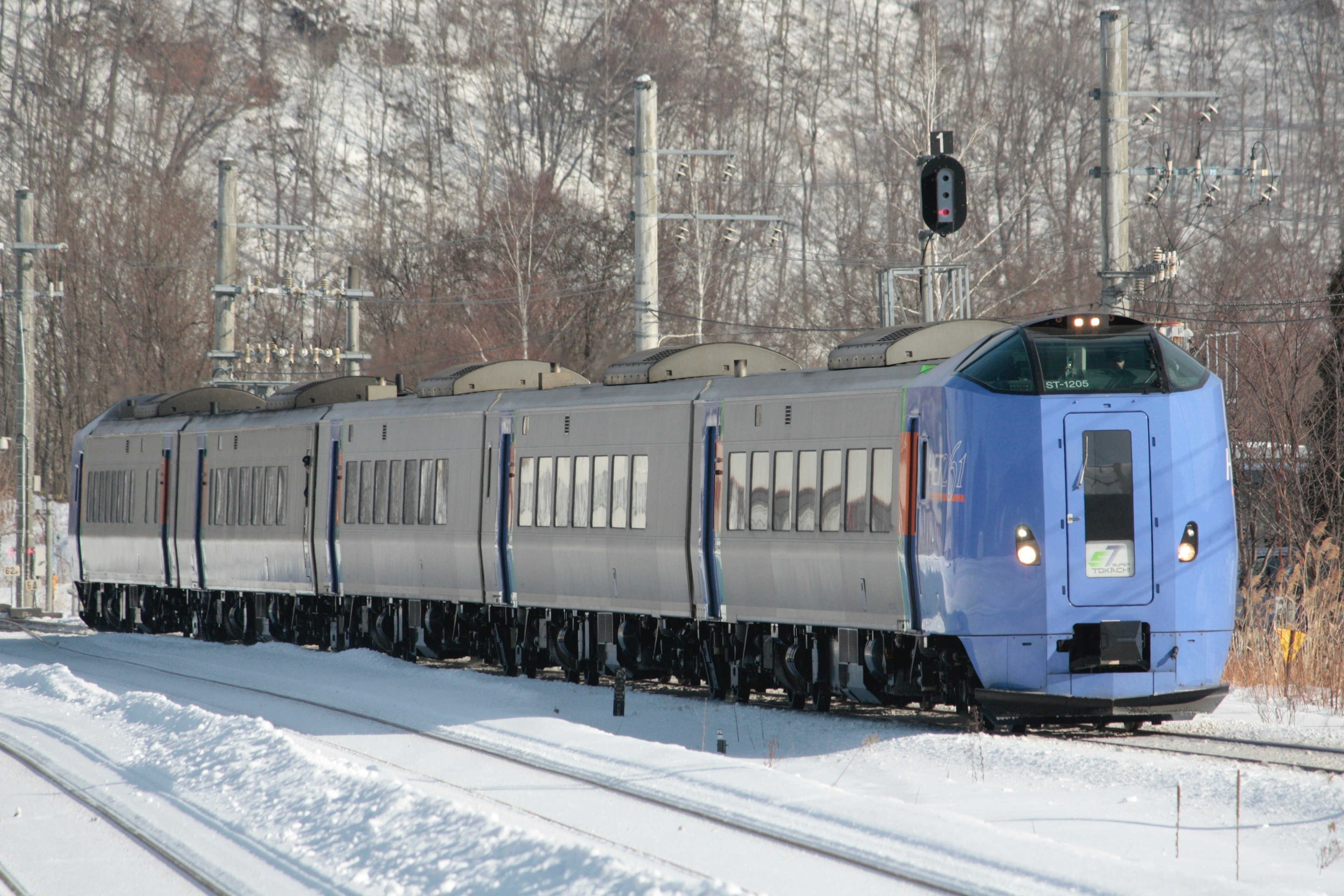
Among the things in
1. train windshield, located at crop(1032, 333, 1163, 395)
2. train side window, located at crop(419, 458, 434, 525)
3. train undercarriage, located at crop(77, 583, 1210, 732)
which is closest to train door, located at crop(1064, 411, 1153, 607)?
train windshield, located at crop(1032, 333, 1163, 395)

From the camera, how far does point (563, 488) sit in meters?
18.3

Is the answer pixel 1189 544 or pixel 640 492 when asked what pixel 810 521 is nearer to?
pixel 640 492

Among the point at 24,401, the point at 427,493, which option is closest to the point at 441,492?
the point at 427,493

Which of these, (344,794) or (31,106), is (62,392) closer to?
(31,106)

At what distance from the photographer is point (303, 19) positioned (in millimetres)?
92125

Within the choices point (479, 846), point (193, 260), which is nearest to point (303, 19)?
point (193, 260)

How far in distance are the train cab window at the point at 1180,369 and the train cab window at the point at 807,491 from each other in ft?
10.0

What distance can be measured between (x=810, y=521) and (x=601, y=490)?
3.51 m

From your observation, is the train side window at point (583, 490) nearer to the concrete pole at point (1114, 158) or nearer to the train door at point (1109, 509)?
the train door at point (1109, 509)

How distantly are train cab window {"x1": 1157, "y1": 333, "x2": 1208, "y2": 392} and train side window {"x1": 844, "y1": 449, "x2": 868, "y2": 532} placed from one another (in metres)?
2.44

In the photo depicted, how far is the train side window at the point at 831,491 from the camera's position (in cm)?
1439

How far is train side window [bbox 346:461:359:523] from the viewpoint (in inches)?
882

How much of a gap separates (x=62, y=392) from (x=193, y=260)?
21.6 ft

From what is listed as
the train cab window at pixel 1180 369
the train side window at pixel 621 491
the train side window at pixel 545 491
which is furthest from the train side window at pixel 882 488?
the train side window at pixel 545 491
